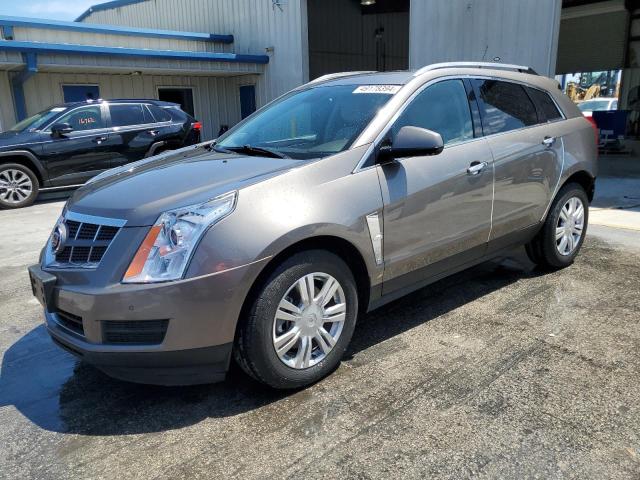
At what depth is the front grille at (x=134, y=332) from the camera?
102 inches

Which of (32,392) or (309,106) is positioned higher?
(309,106)

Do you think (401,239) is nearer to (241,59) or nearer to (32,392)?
(32,392)

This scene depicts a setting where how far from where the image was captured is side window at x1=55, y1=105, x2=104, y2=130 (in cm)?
990

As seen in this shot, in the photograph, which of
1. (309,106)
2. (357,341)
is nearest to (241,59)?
(309,106)

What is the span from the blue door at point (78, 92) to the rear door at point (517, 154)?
1312 cm

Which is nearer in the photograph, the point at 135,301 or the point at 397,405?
the point at 135,301

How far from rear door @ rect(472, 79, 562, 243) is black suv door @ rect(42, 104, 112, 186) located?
313 inches

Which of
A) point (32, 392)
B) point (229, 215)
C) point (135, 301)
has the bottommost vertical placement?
point (32, 392)

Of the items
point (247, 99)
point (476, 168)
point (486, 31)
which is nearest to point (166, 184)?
point (476, 168)

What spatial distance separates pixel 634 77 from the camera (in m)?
22.9

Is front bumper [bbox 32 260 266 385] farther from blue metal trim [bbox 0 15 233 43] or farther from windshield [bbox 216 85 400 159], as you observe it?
blue metal trim [bbox 0 15 233 43]

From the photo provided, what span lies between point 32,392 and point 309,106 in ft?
8.55

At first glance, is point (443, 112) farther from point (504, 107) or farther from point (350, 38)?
point (350, 38)

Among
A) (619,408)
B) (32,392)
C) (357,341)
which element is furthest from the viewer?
(357,341)
